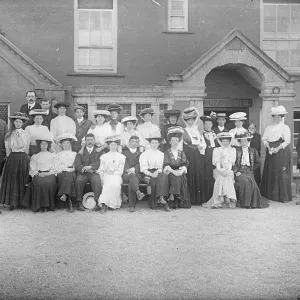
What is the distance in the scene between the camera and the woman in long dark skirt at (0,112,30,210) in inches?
407

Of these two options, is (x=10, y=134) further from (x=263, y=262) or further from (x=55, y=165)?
(x=263, y=262)

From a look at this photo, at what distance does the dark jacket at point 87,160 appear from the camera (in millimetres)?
10633

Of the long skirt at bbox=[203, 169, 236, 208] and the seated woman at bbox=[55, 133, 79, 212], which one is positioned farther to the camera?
the long skirt at bbox=[203, 169, 236, 208]

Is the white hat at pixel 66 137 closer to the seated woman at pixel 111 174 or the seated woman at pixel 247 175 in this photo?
the seated woman at pixel 111 174

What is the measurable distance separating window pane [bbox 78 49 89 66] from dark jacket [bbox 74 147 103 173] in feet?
17.3

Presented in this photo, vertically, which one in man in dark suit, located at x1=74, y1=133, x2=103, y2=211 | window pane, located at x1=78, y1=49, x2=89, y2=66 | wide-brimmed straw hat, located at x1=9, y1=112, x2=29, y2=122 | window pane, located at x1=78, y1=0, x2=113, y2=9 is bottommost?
man in dark suit, located at x1=74, y1=133, x2=103, y2=211

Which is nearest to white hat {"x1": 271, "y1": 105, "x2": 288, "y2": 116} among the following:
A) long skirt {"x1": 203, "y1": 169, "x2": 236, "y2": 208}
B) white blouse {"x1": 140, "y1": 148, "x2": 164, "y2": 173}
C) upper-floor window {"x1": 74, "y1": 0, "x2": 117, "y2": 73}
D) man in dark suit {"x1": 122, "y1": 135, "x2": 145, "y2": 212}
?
long skirt {"x1": 203, "y1": 169, "x2": 236, "y2": 208}

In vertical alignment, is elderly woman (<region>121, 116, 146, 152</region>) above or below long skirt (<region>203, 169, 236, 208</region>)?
above

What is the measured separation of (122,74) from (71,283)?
1062 cm

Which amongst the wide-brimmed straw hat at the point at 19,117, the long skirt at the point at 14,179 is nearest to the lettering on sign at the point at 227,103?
the wide-brimmed straw hat at the point at 19,117

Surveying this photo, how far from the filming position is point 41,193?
1012cm

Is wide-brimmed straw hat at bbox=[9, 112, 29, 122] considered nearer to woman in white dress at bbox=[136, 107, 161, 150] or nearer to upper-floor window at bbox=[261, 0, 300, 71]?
woman in white dress at bbox=[136, 107, 161, 150]

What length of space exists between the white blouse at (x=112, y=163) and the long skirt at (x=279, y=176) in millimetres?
3390

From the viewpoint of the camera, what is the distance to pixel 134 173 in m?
10.5
